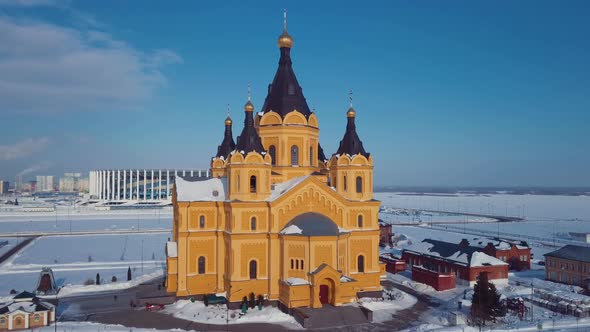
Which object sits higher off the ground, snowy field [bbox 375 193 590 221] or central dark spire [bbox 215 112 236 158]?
central dark spire [bbox 215 112 236 158]

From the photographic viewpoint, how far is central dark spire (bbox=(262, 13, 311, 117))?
31141 millimetres

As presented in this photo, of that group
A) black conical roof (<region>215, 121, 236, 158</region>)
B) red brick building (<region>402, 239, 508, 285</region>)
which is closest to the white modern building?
black conical roof (<region>215, 121, 236, 158</region>)

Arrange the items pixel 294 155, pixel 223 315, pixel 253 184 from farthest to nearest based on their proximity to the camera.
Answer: pixel 294 155, pixel 253 184, pixel 223 315

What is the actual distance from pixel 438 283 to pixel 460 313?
690 centimetres

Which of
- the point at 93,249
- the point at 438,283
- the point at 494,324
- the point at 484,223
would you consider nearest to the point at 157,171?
the point at 93,249

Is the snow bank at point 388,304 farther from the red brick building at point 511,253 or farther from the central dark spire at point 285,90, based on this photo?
the central dark spire at point 285,90

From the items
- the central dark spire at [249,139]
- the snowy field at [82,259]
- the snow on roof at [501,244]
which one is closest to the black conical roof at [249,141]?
the central dark spire at [249,139]

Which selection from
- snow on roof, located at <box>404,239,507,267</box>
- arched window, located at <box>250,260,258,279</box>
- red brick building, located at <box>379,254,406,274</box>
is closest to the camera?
arched window, located at <box>250,260,258,279</box>

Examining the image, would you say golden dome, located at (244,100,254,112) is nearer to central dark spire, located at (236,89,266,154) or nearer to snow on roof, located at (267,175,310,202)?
central dark spire, located at (236,89,266,154)

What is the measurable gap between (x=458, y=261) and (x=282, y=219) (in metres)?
14.3

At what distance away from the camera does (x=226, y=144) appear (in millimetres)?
36562

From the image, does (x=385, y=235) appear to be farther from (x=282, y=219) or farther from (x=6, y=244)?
(x=6, y=244)

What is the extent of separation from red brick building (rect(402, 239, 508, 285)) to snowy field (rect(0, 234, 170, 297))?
21227mm

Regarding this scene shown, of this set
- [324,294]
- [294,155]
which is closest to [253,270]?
[324,294]
